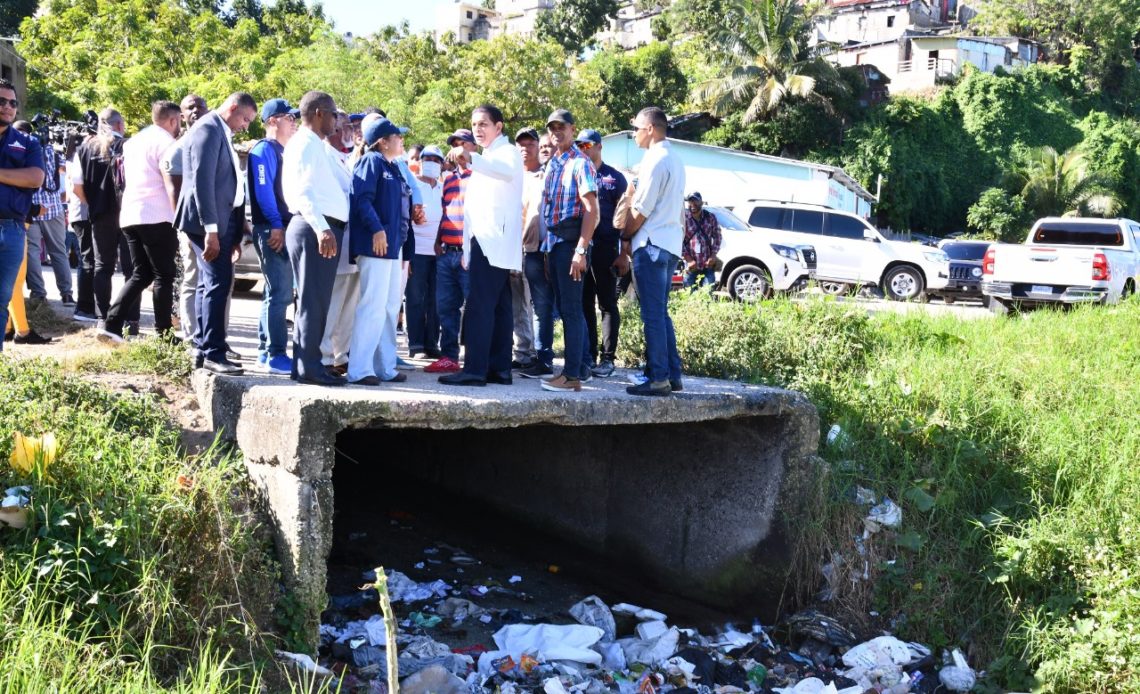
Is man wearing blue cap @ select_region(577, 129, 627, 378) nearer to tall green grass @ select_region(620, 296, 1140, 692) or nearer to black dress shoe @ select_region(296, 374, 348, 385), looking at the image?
tall green grass @ select_region(620, 296, 1140, 692)

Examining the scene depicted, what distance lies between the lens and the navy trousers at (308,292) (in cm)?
570

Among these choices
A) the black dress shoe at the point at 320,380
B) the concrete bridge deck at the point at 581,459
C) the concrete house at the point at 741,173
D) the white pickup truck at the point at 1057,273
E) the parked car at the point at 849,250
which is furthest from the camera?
the concrete house at the point at 741,173

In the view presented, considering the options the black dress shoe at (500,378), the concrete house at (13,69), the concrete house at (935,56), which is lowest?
the black dress shoe at (500,378)

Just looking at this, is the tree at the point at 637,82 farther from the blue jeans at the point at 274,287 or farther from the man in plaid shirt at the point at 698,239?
the blue jeans at the point at 274,287

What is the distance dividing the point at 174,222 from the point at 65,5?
34.9m

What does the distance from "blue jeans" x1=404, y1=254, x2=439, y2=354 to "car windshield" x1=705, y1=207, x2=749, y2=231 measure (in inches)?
346

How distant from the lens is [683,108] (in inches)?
1777

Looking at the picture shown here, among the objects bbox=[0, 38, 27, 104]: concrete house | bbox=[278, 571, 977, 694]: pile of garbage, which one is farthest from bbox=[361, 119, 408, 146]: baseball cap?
bbox=[0, 38, 27, 104]: concrete house

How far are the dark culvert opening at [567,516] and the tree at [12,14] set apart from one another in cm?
4255

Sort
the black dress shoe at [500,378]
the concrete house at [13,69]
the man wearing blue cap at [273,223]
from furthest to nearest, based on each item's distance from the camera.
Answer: the concrete house at [13,69] → the black dress shoe at [500,378] → the man wearing blue cap at [273,223]

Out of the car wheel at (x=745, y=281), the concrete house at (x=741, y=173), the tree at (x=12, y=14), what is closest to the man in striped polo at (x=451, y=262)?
the car wheel at (x=745, y=281)

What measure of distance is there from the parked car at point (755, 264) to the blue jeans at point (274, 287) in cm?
968

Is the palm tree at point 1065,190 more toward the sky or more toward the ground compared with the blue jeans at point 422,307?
more toward the sky

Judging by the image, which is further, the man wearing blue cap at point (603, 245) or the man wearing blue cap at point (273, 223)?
the man wearing blue cap at point (603, 245)
